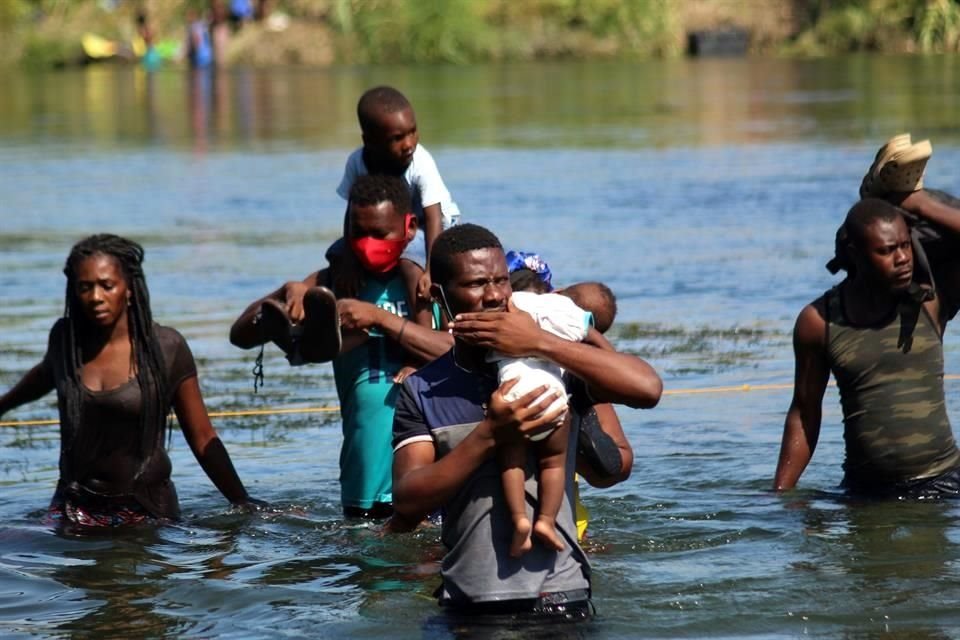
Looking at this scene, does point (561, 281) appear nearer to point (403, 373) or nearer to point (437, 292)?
point (403, 373)

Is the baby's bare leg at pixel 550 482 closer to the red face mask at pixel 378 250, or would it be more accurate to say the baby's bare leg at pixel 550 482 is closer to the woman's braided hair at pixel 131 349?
the red face mask at pixel 378 250

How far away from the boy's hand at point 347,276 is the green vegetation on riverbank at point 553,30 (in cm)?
3743

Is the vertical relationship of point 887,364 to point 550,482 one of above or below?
below

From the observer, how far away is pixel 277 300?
7113mm

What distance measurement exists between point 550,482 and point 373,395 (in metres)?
2.14

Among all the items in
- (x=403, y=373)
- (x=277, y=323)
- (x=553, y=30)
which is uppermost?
(x=553, y=30)

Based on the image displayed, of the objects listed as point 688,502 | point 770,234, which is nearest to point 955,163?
point 770,234

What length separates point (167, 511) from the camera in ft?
25.1

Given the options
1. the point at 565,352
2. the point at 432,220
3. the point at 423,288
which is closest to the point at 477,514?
the point at 565,352

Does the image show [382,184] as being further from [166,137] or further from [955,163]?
[166,137]

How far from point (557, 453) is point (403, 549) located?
2382 mm

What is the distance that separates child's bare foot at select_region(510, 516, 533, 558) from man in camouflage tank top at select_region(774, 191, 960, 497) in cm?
251

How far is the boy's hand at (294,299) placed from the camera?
23.0 ft

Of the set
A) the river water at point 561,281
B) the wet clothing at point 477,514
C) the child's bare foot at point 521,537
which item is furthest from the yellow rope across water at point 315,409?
the child's bare foot at point 521,537
